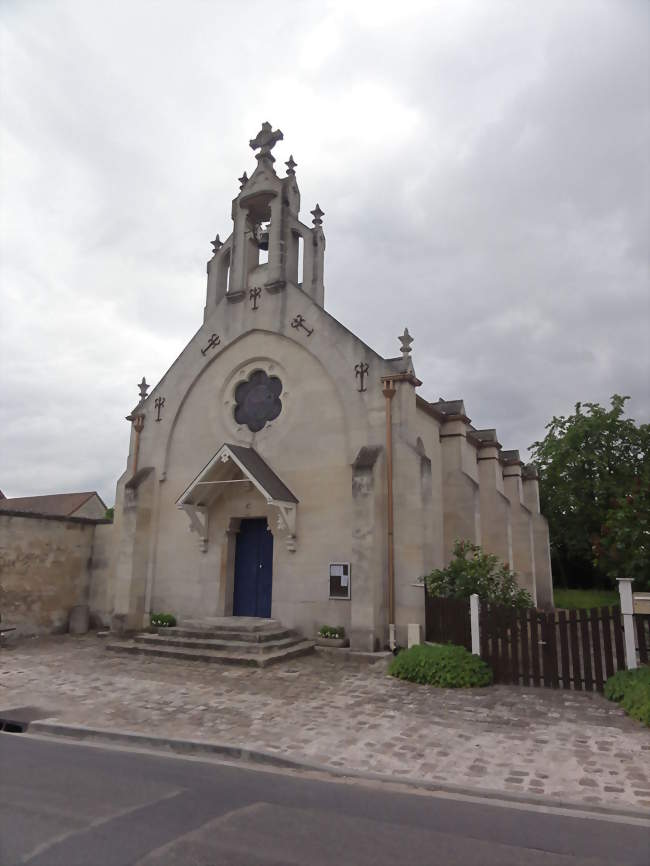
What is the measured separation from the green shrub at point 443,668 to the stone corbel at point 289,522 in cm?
466

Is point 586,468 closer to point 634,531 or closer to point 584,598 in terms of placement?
point 584,598

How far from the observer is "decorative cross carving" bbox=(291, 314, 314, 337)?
55.7 feet

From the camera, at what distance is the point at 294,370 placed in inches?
672

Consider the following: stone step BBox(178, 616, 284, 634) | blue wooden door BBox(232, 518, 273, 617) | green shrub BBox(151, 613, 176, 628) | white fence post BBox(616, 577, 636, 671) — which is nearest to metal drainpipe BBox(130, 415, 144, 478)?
blue wooden door BBox(232, 518, 273, 617)

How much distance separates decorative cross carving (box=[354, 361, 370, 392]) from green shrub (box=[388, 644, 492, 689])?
683 centimetres

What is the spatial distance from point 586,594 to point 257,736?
3137cm

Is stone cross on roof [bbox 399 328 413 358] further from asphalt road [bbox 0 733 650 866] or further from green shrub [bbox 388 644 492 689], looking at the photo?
asphalt road [bbox 0 733 650 866]

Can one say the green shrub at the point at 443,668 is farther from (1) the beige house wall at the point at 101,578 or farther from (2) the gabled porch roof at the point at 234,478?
(1) the beige house wall at the point at 101,578

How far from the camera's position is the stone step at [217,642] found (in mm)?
13525

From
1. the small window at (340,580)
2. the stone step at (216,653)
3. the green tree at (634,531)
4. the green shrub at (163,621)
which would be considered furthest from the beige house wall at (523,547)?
the green shrub at (163,621)

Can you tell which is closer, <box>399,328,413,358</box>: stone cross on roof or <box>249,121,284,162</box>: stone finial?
<box>399,328,413,358</box>: stone cross on roof

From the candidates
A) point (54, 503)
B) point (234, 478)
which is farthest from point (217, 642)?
point (54, 503)

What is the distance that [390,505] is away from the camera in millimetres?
14594

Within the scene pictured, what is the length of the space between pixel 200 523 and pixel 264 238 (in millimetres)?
10242
